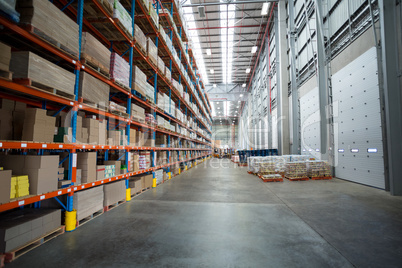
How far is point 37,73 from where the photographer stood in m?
2.71

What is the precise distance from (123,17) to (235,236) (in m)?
5.13

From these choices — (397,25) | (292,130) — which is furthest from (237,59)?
(397,25)

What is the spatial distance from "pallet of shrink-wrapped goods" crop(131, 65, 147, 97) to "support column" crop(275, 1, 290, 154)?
11.0 meters

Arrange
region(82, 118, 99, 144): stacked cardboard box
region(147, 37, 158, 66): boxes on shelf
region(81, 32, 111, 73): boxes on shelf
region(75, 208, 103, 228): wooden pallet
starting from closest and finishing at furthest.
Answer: region(75, 208, 103, 228): wooden pallet, region(81, 32, 111, 73): boxes on shelf, region(82, 118, 99, 144): stacked cardboard box, region(147, 37, 158, 66): boxes on shelf

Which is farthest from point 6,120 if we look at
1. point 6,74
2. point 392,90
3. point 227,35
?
point 227,35

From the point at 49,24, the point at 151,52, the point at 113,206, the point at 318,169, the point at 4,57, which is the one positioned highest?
the point at 151,52

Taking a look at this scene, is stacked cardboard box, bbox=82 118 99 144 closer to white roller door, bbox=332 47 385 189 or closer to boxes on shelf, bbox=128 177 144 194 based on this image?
boxes on shelf, bbox=128 177 144 194

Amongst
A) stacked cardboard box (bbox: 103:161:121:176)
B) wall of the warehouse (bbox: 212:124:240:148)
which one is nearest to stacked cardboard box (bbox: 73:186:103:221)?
stacked cardboard box (bbox: 103:161:121:176)

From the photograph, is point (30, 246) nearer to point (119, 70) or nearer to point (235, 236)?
point (235, 236)

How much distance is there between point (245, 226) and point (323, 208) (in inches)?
85.5

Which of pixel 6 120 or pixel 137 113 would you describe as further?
pixel 137 113

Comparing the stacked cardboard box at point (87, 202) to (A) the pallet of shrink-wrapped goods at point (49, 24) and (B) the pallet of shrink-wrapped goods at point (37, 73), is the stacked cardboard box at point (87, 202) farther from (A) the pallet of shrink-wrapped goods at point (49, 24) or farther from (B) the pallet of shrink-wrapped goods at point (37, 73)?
(A) the pallet of shrink-wrapped goods at point (49, 24)

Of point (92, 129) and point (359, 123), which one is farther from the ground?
point (359, 123)

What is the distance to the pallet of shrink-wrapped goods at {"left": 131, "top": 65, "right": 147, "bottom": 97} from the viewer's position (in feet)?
17.7
